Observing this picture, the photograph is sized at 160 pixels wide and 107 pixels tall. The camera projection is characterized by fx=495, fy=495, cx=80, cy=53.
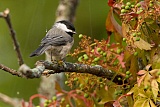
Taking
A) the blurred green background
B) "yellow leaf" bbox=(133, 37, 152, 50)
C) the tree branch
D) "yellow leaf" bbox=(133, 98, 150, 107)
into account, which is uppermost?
the blurred green background

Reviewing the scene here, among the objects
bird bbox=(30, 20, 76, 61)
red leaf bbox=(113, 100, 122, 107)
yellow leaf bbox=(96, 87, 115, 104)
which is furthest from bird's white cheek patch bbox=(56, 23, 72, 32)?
red leaf bbox=(113, 100, 122, 107)

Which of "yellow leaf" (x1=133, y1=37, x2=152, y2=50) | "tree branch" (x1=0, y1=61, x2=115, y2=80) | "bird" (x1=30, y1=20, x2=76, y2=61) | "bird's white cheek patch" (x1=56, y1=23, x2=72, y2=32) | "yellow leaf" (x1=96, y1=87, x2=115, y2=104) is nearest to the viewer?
"tree branch" (x1=0, y1=61, x2=115, y2=80)

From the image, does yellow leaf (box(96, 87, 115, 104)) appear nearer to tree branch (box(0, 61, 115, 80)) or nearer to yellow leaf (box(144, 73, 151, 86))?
tree branch (box(0, 61, 115, 80))

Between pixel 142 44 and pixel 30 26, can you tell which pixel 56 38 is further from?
pixel 30 26

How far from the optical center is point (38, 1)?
5.00m

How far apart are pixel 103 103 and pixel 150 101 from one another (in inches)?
15.6

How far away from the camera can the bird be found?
8.75ft

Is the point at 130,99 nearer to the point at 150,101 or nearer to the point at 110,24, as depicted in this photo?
the point at 150,101

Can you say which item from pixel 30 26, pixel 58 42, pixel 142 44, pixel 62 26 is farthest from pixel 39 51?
pixel 30 26

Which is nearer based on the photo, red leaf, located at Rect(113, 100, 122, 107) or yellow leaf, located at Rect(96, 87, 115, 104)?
red leaf, located at Rect(113, 100, 122, 107)

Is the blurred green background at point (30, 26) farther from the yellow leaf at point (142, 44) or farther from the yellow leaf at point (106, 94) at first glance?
the yellow leaf at point (142, 44)

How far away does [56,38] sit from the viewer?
2807 millimetres

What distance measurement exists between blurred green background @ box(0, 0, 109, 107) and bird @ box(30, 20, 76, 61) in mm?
1684

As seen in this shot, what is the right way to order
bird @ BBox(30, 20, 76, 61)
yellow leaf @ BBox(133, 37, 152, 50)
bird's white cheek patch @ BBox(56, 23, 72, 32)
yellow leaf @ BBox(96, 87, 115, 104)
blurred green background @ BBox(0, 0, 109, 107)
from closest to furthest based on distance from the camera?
yellow leaf @ BBox(133, 37, 152, 50)
yellow leaf @ BBox(96, 87, 115, 104)
bird @ BBox(30, 20, 76, 61)
bird's white cheek patch @ BBox(56, 23, 72, 32)
blurred green background @ BBox(0, 0, 109, 107)
